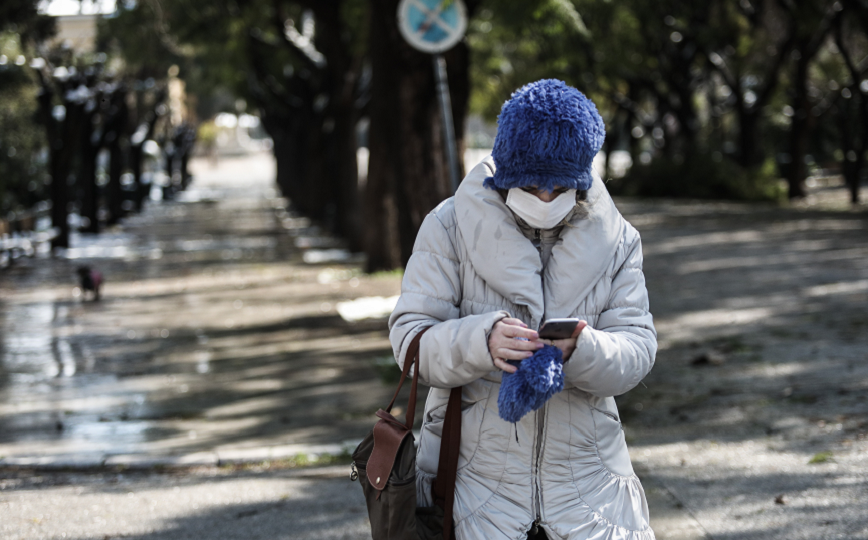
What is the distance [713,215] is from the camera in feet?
71.2

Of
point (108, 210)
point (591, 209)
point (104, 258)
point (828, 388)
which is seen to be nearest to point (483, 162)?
point (591, 209)

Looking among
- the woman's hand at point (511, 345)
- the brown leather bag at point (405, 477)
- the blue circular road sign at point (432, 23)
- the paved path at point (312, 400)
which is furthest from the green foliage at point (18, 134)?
the woman's hand at point (511, 345)

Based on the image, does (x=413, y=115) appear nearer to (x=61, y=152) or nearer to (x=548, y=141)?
(x=548, y=141)

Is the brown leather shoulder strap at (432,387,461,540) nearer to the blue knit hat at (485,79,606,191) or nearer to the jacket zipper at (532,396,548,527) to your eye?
the jacket zipper at (532,396,548,527)

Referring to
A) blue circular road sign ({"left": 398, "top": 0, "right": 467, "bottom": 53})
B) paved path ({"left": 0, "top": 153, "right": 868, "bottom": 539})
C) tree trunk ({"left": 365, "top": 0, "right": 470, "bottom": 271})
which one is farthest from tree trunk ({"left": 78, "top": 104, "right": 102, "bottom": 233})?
blue circular road sign ({"left": 398, "top": 0, "right": 467, "bottom": 53})

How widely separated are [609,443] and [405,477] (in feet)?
1.82

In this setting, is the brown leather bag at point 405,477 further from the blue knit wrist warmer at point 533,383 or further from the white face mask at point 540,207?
the white face mask at point 540,207

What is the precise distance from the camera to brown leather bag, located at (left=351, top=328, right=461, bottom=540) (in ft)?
8.04

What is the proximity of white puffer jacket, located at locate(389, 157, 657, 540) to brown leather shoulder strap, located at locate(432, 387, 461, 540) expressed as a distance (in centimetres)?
3

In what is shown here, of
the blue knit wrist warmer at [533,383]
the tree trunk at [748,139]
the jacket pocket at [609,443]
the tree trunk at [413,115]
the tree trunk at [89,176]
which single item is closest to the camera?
the blue knit wrist warmer at [533,383]

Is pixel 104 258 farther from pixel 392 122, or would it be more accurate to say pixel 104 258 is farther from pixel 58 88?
pixel 392 122

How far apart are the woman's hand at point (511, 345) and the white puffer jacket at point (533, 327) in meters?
0.09

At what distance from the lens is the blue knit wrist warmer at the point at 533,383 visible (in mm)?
2270

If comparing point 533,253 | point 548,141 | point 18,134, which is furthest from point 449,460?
point 18,134
